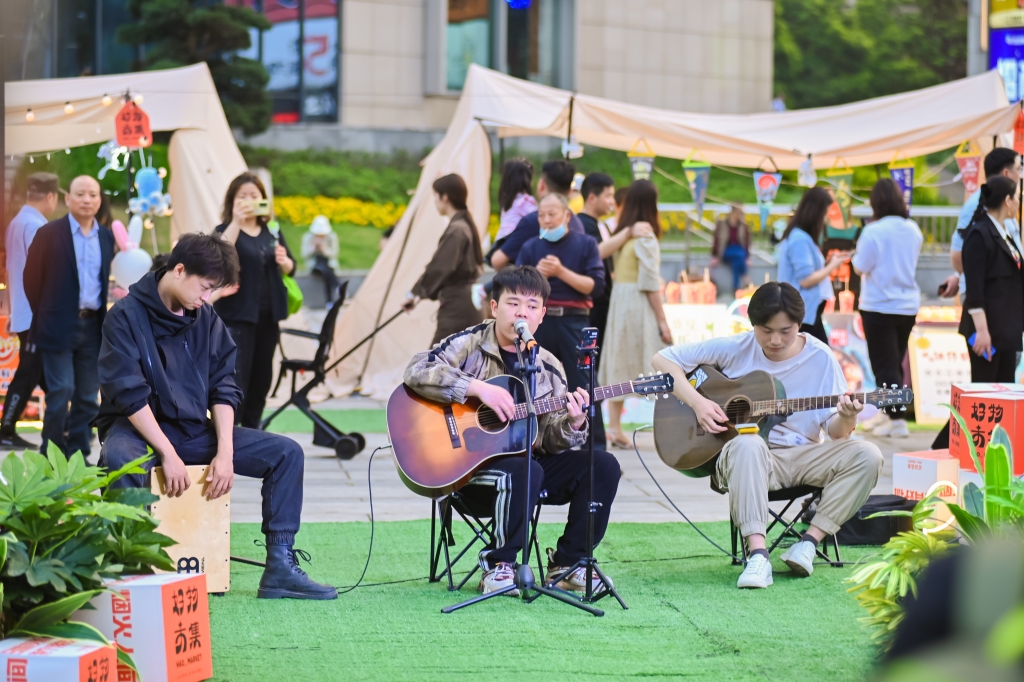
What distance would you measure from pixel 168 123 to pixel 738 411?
6529 millimetres

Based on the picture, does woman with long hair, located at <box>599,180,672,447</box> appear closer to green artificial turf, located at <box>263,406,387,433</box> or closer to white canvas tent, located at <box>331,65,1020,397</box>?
green artificial turf, located at <box>263,406,387,433</box>

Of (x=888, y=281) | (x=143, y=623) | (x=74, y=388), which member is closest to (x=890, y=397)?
(x=143, y=623)

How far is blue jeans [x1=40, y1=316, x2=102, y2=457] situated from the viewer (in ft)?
21.9

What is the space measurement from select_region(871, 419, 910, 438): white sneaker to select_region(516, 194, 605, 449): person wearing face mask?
304 centimetres

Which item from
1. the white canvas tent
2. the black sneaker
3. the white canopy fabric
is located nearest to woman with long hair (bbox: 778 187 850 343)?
the white canvas tent

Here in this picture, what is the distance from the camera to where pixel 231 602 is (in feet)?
13.9

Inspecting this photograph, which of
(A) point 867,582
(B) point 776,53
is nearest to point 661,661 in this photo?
(A) point 867,582

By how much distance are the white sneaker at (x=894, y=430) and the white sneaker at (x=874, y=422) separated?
0.12m

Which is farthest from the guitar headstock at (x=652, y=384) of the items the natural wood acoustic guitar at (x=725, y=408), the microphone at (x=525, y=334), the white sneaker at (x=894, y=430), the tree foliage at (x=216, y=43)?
the tree foliage at (x=216, y=43)

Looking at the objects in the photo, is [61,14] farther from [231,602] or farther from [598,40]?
[231,602]

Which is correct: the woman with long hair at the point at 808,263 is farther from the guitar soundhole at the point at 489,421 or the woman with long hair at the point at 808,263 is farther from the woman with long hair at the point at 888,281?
the guitar soundhole at the point at 489,421

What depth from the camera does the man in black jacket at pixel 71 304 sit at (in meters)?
6.59

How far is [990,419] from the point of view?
16.2 ft

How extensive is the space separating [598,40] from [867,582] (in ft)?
86.8
